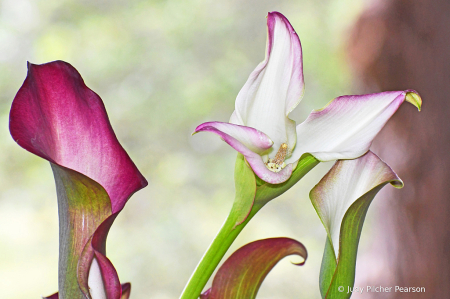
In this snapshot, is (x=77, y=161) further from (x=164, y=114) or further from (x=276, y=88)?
(x=164, y=114)

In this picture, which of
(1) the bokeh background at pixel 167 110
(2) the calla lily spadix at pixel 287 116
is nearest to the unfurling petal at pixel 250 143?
(2) the calla lily spadix at pixel 287 116

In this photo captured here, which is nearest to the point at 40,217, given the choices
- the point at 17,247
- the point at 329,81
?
the point at 17,247

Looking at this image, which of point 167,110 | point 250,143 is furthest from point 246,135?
point 167,110

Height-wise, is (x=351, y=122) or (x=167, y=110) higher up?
(x=167, y=110)

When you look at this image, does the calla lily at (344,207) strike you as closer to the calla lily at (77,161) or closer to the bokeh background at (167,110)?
the calla lily at (77,161)

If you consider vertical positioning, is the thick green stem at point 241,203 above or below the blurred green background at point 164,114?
below

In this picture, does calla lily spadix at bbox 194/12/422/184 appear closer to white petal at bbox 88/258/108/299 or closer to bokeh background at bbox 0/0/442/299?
white petal at bbox 88/258/108/299

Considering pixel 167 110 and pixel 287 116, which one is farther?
pixel 167 110
